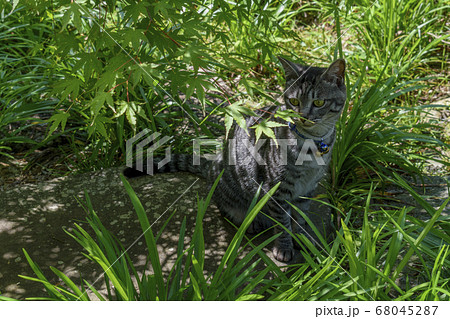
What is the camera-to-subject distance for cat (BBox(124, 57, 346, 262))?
280cm

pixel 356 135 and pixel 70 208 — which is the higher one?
pixel 356 135

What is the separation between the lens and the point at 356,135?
3.50 meters

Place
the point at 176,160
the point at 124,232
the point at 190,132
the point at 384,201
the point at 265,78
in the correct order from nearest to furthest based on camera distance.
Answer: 1. the point at 124,232
2. the point at 384,201
3. the point at 176,160
4. the point at 190,132
5. the point at 265,78

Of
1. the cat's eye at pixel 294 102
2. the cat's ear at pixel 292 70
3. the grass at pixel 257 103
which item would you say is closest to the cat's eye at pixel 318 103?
the cat's eye at pixel 294 102

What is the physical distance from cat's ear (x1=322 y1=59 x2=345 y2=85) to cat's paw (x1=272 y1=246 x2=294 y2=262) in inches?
44.3

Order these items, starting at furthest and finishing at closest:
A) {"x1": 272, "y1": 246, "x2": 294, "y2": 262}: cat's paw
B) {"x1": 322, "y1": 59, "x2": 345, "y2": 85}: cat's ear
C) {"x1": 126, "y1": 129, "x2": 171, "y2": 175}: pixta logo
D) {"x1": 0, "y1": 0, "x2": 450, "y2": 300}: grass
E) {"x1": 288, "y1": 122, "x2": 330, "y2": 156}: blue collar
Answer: {"x1": 126, "y1": 129, "x2": 171, "y2": 175}: pixta logo < {"x1": 272, "y1": 246, "x2": 294, "y2": 262}: cat's paw < {"x1": 288, "y1": 122, "x2": 330, "y2": 156}: blue collar < {"x1": 322, "y1": 59, "x2": 345, "y2": 85}: cat's ear < {"x1": 0, "y1": 0, "x2": 450, "y2": 300}: grass

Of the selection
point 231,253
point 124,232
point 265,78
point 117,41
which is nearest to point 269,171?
point 231,253

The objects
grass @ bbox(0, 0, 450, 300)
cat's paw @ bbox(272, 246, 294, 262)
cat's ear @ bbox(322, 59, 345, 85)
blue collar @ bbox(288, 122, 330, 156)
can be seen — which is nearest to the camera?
grass @ bbox(0, 0, 450, 300)

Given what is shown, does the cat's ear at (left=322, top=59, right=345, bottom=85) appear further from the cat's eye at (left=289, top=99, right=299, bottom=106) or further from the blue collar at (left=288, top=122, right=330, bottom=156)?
the blue collar at (left=288, top=122, right=330, bottom=156)

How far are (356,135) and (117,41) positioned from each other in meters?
2.09

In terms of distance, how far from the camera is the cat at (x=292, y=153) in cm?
280

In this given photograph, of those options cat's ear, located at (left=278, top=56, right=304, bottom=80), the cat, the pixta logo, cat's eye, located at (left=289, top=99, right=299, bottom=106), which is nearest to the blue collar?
the cat

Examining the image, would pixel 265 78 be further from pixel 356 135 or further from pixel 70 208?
pixel 70 208

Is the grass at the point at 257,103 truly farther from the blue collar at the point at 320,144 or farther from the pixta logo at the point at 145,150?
the blue collar at the point at 320,144
